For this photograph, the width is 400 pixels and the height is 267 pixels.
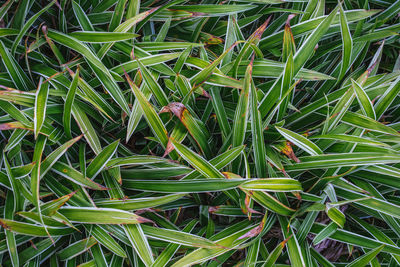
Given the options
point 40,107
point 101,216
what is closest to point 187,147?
point 101,216

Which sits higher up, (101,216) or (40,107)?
(40,107)

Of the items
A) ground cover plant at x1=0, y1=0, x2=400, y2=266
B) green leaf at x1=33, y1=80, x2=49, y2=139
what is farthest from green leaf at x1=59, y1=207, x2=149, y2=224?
green leaf at x1=33, y1=80, x2=49, y2=139

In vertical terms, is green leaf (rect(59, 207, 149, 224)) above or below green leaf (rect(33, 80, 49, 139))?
below

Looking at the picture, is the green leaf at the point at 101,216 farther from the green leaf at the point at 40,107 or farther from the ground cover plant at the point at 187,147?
the green leaf at the point at 40,107

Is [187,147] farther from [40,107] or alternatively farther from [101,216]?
[40,107]

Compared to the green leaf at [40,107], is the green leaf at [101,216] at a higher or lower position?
lower

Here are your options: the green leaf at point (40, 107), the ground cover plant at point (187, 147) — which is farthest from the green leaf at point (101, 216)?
the green leaf at point (40, 107)

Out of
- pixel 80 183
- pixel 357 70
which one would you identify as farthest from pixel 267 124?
pixel 80 183

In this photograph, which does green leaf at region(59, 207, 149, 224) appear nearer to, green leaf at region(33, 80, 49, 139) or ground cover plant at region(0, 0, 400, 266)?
ground cover plant at region(0, 0, 400, 266)
